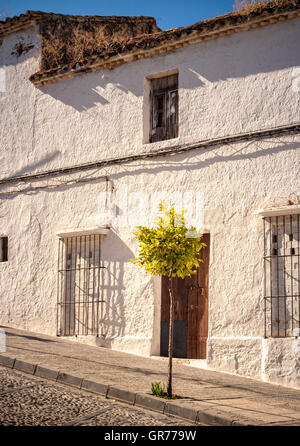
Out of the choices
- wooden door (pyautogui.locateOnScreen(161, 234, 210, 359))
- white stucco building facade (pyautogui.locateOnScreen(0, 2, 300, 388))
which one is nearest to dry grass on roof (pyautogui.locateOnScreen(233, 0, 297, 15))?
white stucco building facade (pyautogui.locateOnScreen(0, 2, 300, 388))

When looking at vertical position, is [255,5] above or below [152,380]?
above

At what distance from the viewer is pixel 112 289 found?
36.3 feet

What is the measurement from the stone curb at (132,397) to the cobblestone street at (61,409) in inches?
5.5

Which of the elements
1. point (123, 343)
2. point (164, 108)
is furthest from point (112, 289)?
point (164, 108)

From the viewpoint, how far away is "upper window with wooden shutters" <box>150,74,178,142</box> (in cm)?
1113

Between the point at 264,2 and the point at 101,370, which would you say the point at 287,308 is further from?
the point at 264,2

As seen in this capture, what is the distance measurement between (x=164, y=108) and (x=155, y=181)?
1414mm

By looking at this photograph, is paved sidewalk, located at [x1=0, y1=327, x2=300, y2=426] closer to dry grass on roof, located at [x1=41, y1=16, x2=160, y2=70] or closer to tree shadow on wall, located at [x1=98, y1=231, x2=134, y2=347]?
tree shadow on wall, located at [x1=98, y1=231, x2=134, y2=347]

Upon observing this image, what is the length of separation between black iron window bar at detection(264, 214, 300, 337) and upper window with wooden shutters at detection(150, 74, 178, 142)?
2.71m

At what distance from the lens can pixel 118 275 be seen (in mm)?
11047

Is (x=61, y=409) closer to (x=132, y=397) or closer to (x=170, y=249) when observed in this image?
(x=132, y=397)

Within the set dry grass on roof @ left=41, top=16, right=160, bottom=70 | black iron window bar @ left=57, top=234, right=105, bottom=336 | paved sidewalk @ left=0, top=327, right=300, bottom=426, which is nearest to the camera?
paved sidewalk @ left=0, top=327, right=300, bottom=426

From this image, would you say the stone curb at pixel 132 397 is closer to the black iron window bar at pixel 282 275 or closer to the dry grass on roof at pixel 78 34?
the black iron window bar at pixel 282 275

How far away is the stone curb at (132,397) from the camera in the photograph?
606cm
